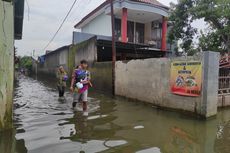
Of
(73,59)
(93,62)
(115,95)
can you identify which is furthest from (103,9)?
(115,95)

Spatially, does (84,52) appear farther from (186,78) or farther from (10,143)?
(10,143)

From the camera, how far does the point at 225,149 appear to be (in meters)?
4.80

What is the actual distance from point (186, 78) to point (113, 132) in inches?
139

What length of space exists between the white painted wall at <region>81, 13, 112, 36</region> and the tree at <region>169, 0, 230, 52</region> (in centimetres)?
613

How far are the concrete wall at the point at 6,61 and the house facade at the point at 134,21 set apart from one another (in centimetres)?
1393

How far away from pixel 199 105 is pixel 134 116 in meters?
2.05

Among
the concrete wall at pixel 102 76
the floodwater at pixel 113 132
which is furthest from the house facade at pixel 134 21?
the floodwater at pixel 113 132

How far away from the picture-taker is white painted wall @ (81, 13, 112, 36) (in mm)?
21641

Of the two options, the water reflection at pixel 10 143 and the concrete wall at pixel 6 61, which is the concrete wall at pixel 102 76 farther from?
the water reflection at pixel 10 143

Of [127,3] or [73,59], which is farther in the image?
[73,59]

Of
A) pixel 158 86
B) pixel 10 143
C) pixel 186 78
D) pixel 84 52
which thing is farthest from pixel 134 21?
pixel 10 143

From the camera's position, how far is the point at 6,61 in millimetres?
5383

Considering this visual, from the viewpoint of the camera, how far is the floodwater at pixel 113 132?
472cm

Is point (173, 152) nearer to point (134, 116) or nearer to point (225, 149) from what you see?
point (225, 149)
